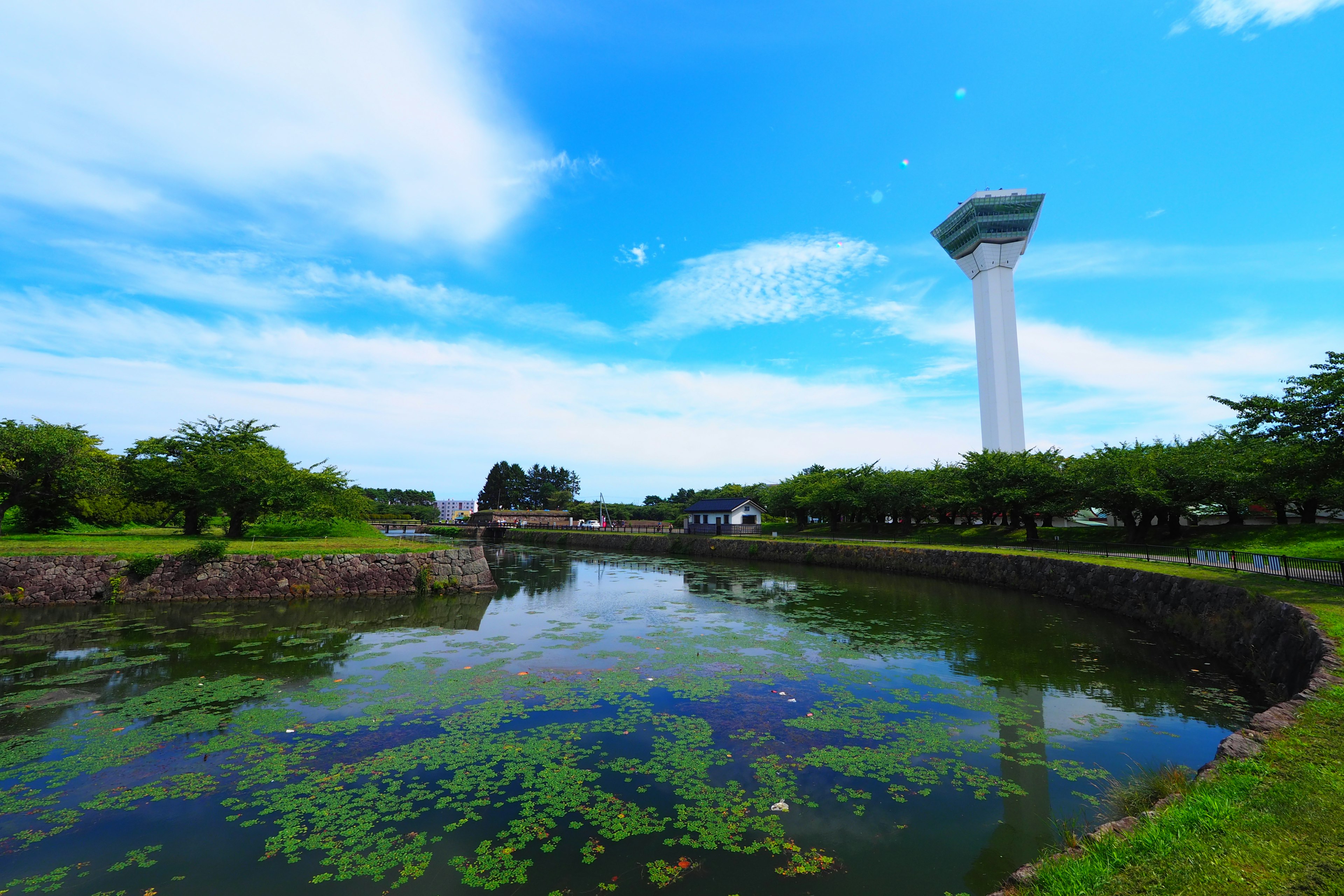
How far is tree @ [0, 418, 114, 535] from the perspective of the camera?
2014 cm

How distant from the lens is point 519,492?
111125 mm

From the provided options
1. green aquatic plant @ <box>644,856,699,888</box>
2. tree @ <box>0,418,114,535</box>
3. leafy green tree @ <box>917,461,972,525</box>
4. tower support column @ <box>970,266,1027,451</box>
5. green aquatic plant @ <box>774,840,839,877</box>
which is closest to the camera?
green aquatic plant @ <box>644,856,699,888</box>

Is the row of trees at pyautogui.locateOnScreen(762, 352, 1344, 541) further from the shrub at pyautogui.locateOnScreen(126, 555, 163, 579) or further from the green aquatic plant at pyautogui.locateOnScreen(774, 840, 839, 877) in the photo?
the shrub at pyautogui.locateOnScreen(126, 555, 163, 579)

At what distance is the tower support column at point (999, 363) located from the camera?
2446 inches

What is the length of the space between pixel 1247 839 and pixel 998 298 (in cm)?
7201

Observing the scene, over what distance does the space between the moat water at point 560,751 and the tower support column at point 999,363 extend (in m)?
53.6

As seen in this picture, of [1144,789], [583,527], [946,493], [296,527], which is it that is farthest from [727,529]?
[1144,789]

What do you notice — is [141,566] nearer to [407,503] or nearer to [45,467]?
[45,467]

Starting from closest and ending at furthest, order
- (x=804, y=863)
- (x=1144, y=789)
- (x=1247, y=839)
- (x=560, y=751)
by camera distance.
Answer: (x=1247, y=839)
(x=804, y=863)
(x=1144, y=789)
(x=560, y=751)

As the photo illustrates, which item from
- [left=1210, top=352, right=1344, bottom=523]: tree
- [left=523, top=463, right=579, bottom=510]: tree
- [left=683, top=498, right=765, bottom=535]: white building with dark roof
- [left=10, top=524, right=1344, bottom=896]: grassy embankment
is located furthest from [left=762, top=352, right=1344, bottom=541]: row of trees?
[left=523, top=463, right=579, bottom=510]: tree

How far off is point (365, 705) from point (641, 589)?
17211 mm

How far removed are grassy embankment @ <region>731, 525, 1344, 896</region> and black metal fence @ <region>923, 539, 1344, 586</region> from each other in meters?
11.8

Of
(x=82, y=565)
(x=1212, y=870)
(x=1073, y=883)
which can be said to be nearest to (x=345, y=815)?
(x=1073, y=883)

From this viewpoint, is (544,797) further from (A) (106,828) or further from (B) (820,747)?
(A) (106,828)
